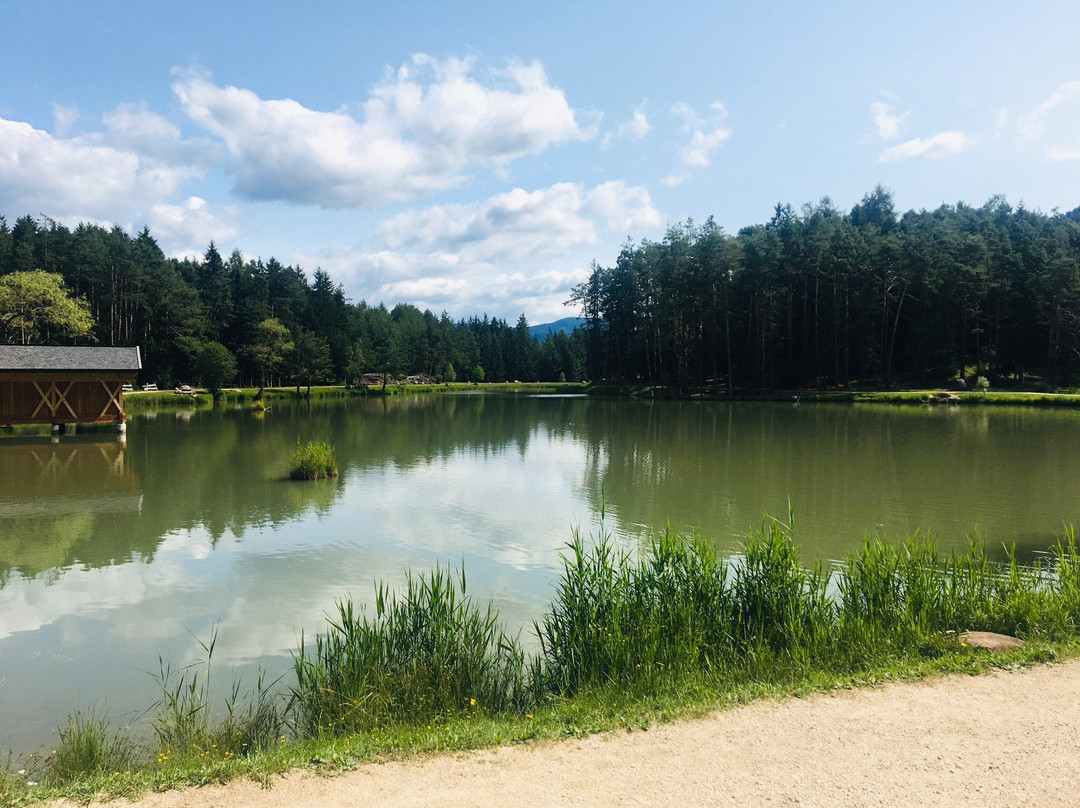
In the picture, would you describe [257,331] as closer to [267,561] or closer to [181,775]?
[267,561]

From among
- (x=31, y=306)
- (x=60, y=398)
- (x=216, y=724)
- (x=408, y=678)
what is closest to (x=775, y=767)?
(x=408, y=678)

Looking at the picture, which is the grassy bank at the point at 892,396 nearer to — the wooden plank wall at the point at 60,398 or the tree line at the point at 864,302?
the tree line at the point at 864,302

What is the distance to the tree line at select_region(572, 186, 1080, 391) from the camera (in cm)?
5272

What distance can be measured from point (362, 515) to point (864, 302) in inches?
2085

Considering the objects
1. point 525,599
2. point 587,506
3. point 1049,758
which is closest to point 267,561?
point 525,599

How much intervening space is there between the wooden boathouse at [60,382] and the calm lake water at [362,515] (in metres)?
1.33

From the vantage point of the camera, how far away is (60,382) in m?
29.7

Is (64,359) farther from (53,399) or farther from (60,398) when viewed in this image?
(53,399)

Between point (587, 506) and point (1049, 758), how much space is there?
11643 mm

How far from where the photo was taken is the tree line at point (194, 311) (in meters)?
59.1

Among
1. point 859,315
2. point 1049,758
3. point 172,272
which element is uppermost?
point 172,272

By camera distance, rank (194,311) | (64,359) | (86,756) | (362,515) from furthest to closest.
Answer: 1. (194,311)
2. (64,359)
3. (362,515)
4. (86,756)

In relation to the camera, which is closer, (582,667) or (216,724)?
(216,724)

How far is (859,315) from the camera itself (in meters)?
57.4
